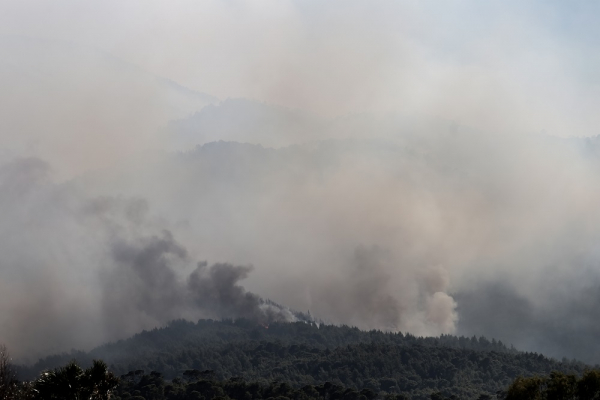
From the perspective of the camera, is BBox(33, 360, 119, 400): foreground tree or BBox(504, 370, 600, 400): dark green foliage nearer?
BBox(33, 360, 119, 400): foreground tree

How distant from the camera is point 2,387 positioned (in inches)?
4678

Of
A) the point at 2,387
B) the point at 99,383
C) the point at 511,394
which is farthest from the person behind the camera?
the point at 511,394

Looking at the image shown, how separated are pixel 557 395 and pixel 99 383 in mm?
91720

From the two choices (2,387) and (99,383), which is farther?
(99,383)

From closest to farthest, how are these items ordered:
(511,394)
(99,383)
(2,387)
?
(2,387), (99,383), (511,394)

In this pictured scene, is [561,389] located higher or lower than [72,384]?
higher

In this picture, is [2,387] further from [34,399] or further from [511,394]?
[511,394]

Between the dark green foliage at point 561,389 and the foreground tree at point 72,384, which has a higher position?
the dark green foliage at point 561,389

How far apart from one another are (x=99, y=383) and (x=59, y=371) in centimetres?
757

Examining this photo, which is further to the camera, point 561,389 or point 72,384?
point 561,389

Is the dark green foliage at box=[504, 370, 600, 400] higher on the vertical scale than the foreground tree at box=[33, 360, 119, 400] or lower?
higher

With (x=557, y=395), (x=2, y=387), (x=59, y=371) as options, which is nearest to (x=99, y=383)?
(x=59, y=371)

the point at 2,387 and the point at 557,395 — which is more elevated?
the point at 557,395

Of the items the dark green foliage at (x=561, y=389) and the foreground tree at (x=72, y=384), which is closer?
the foreground tree at (x=72, y=384)
